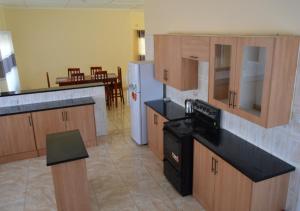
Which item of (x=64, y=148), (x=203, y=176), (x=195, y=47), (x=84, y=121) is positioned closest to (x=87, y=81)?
(x=84, y=121)

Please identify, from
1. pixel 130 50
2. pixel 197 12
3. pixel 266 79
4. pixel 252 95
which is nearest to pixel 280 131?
pixel 252 95

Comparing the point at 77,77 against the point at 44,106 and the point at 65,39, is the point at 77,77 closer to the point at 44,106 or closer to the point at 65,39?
the point at 65,39

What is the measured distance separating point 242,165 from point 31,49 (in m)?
7.83

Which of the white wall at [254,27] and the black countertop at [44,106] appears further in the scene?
the black countertop at [44,106]

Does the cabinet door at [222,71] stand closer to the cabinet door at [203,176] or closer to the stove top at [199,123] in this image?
the stove top at [199,123]

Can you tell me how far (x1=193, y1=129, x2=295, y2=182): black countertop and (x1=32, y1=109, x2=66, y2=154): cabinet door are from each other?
259 cm

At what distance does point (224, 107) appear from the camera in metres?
2.74

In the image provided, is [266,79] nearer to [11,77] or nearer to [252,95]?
[252,95]

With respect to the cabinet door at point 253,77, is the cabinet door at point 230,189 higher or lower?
lower

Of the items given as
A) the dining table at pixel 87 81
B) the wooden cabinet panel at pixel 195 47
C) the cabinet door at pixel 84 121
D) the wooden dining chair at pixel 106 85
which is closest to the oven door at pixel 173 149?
the wooden cabinet panel at pixel 195 47

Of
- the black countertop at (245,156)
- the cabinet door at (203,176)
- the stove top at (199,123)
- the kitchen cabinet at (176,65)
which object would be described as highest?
the kitchen cabinet at (176,65)

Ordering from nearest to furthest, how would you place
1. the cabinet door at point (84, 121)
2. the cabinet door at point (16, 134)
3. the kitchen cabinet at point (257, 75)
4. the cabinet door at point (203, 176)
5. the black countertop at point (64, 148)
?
the kitchen cabinet at point (257, 75) → the black countertop at point (64, 148) → the cabinet door at point (203, 176) → the cabinet door at point (16, 134) → the cabinet door at point (84, 121)

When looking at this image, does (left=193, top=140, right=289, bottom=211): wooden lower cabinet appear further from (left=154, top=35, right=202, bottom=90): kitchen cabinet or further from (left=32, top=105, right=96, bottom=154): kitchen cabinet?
(left=32, top=105, right=96, bottom=154): kitchen cabinet

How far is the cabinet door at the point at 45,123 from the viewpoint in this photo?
438 cm
